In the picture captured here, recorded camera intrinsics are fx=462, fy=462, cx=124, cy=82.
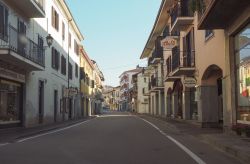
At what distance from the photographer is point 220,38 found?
20.6 metres

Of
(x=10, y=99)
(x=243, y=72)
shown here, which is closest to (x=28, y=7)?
(x=10, y=99)

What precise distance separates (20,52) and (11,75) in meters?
1.51

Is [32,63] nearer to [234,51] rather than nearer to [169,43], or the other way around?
[234,51]

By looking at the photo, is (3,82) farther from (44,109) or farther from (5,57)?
(44,109)

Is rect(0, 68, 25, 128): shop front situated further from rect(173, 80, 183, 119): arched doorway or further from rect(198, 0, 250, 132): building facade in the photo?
rect(173, 80, 183, 119): arched doorway

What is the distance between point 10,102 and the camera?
78.4 ft

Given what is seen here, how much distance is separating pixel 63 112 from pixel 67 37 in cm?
765

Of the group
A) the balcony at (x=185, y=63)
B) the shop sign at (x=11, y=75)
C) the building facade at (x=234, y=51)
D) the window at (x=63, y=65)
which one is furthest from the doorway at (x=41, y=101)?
the building facade at (x=234, y=51)

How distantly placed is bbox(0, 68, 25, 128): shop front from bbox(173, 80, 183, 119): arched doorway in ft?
46.6

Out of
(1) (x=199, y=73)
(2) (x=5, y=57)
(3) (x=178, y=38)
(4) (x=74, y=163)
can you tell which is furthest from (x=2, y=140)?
(3) (x=178, y=38)

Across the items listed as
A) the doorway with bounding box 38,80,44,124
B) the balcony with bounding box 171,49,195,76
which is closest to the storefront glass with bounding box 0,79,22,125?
the doorway with bounding box 38,80,44,124

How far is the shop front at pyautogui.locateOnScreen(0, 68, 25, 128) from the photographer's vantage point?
73.5ft

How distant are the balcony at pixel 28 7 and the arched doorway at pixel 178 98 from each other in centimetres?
1398

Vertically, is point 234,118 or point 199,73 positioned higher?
point 199,73
